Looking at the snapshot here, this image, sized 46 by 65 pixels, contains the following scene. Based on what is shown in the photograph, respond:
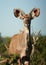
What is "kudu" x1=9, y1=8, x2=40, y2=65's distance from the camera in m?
3.91

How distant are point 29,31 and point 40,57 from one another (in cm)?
261

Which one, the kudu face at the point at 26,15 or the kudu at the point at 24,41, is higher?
the kudu face at the point at 26,15

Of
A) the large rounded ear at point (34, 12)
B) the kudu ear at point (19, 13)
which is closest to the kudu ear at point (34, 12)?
the large rounded ear at point (34, 12)

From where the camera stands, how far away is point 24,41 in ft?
13.0

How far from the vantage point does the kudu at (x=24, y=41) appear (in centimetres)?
391

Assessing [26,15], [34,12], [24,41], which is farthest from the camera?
[34,12]

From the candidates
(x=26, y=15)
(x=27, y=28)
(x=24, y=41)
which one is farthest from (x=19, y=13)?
(x=24, y=41)

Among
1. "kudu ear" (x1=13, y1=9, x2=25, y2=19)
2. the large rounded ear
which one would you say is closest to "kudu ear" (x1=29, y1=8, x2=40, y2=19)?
the large rounded ear

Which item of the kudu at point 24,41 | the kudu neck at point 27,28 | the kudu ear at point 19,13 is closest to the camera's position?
the kudu at point 24,41

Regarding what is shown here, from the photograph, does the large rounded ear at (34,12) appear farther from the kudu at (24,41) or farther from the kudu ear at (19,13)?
the kudu ear at (19,13)

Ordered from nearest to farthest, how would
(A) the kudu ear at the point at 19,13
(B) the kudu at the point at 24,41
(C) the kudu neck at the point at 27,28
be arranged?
(B) the kudu at the point at 24,41
(C) the kudu neck at the point at 27,28
(A) the kudu ear at the point at 19,13

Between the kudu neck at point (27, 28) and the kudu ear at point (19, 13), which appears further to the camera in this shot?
the kudu ear at point (19, 13)

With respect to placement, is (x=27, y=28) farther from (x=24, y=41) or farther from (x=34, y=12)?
(x=34, y=12)

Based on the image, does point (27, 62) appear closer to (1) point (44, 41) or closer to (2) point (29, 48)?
(2) point (29, 48)
